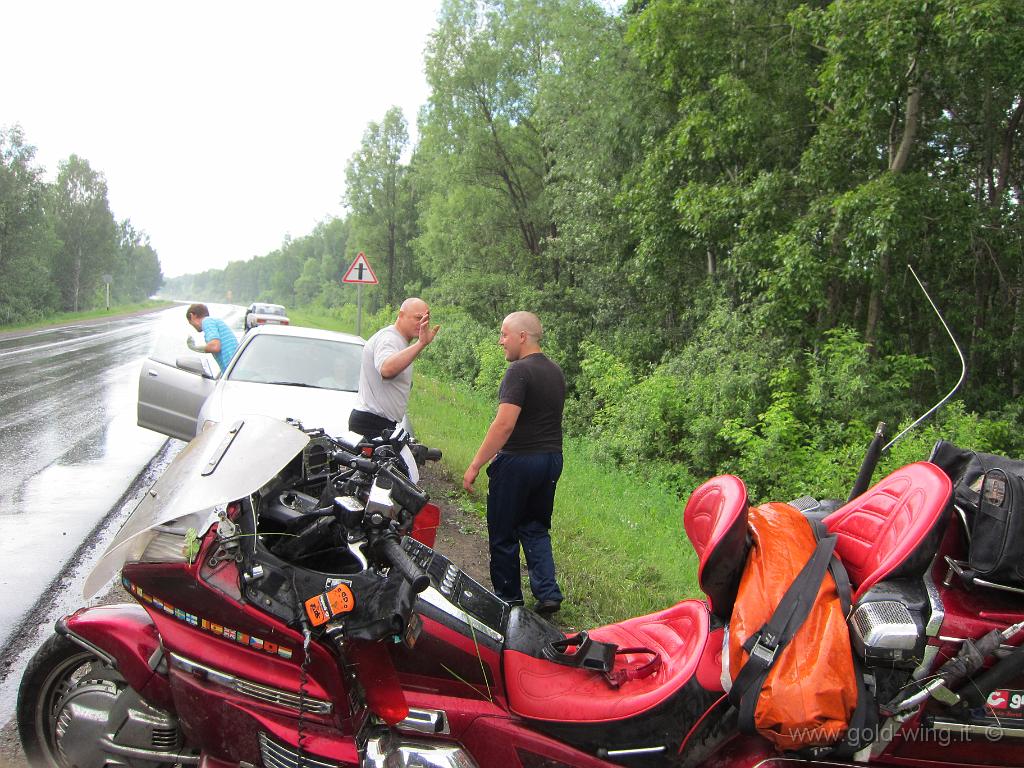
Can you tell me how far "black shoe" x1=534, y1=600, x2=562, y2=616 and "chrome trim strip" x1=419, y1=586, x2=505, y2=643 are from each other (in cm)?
194

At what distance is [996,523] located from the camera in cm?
218

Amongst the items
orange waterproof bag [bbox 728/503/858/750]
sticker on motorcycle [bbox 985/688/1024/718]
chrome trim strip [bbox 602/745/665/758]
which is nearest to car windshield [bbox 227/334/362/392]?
chrome trim strip [bbox 602/745/665/758]

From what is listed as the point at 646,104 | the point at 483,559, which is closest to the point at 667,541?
the point at 483,559

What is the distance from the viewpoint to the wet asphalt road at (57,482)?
4141 mm

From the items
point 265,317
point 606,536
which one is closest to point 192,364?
point 606,536

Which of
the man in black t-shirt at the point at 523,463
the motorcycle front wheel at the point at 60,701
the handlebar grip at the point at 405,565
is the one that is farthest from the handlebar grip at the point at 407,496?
the man in black t-shirt at the point at 523,463

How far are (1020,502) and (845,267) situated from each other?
8507 millimetres

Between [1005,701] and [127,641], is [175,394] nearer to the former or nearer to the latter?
[127,641]

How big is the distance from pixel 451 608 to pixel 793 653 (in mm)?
1093

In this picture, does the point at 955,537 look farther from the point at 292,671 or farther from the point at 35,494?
the point at 35,494

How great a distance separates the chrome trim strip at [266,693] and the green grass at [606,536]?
2.29 meters

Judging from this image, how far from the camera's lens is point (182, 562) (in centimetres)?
226

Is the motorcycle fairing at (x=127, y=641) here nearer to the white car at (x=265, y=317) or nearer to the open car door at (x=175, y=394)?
the open car door at (x=175, y=394)

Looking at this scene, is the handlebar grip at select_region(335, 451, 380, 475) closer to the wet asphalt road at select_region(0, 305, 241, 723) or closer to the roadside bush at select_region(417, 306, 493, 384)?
the wet asphalt road at select_region(0, 305, 241, 723)
